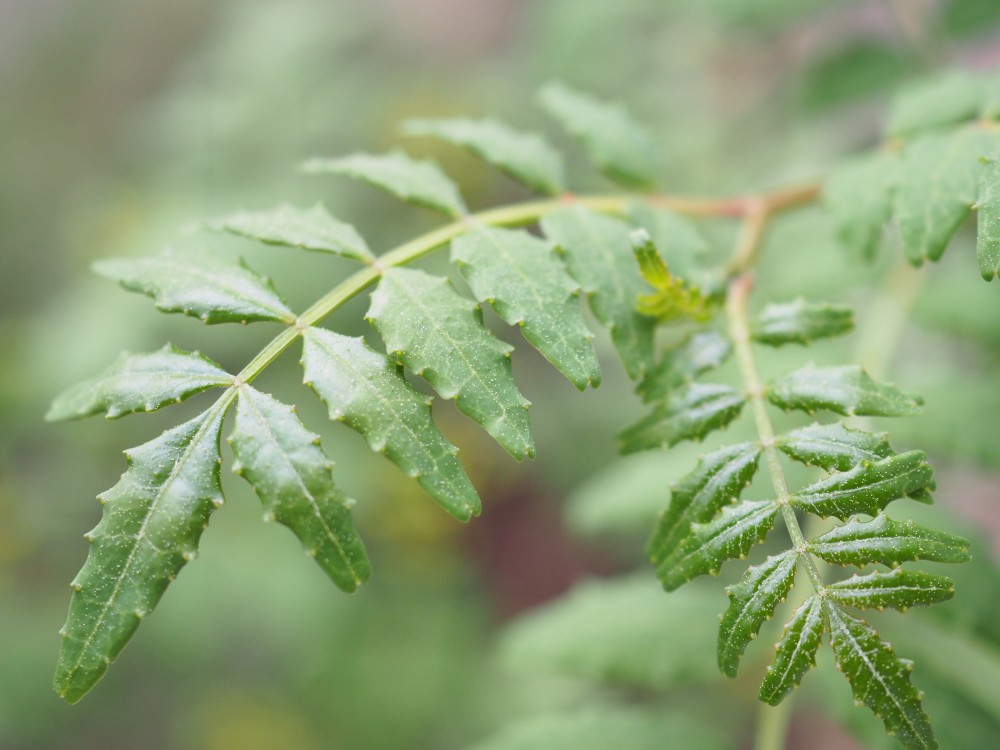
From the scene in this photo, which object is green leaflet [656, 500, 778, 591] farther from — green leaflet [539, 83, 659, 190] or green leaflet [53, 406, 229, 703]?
green leaflet [539, 83, 659, 190]

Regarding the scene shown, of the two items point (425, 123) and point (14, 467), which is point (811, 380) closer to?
point (425, 123)

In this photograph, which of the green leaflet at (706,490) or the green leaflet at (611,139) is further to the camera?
the green leaflet at (611,139)

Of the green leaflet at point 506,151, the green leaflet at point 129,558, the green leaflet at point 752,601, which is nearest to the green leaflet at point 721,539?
the green leaflet at point 752,601

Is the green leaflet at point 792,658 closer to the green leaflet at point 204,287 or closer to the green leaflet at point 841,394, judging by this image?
the green leaflet at point 841,394

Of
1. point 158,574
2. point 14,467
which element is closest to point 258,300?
point 158,574

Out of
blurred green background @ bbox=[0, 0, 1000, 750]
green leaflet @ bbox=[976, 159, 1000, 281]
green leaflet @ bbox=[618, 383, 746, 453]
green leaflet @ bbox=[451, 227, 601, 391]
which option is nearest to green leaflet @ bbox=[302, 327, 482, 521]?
green leaflet @ bbox=[451, 227, 601, 391]

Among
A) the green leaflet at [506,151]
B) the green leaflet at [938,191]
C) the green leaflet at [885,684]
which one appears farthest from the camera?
the green leaflet at [506,151]

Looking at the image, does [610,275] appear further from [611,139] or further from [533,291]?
[611,139]
